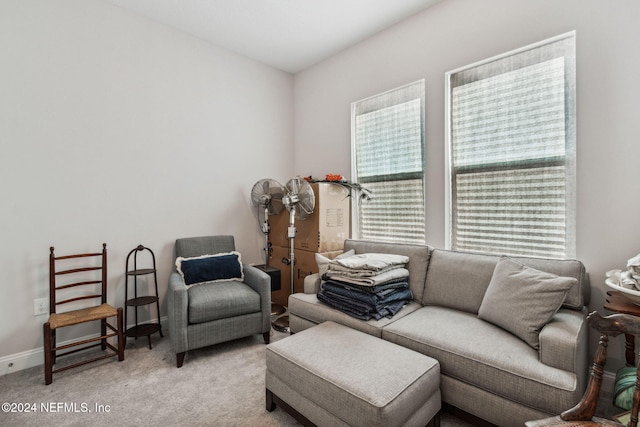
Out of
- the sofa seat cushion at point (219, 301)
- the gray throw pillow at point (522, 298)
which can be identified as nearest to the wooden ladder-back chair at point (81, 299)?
the sofa seat cushion at point (219, 301)

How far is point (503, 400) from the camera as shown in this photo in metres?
1.48

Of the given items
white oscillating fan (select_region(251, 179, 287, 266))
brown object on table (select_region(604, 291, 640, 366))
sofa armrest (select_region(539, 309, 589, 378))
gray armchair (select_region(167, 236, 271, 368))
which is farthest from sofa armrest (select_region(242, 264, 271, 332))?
brown object on table (select_region(604, 291, 640, 366))

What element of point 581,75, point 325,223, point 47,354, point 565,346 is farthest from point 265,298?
point 581,75

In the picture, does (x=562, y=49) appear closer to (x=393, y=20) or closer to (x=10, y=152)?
(x=393, y=20)

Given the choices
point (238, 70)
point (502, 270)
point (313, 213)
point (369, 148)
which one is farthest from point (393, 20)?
point (502, 270)

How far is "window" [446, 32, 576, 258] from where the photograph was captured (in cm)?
211

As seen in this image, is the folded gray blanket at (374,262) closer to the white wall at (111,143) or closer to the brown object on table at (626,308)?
the brown object on table at (626,308)

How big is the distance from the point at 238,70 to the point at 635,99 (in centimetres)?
345

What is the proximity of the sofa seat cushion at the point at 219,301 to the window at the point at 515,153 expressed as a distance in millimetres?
1823

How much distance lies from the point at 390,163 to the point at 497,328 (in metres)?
1.79

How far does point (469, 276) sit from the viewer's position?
2176 millimetres

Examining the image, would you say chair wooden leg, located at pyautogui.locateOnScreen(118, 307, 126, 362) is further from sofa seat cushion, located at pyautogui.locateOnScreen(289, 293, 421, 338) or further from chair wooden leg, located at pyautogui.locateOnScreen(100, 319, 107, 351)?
sofa seat cushion, located at pyautogui.locateOnScreen(289, 293, 421, 338)

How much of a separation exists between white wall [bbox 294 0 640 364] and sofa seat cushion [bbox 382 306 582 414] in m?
0.84

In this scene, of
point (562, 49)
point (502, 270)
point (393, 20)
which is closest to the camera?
point (502, 270)
